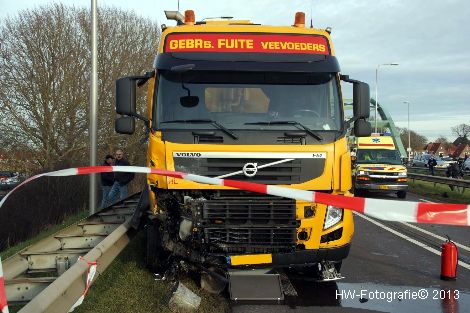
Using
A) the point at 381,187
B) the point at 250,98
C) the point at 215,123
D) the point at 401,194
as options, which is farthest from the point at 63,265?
the point at 401,194

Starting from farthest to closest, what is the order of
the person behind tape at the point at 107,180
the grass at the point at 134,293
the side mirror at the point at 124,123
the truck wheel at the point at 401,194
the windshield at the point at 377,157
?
the windshield at the point at 377,157
the truck wheel at the point at 401,194
the person behind tape at the point at 107,180
the side mirror at the point at 124,123
the grass at the point at 134,293

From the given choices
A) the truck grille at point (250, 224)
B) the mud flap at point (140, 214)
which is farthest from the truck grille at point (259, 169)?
the mud flap at point (140, 214)

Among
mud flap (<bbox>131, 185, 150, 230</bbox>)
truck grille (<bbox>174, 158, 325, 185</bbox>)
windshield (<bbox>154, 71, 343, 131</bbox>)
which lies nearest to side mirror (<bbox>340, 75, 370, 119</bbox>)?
windshield (<bbox>154, 71, 343, 131</bbox>)

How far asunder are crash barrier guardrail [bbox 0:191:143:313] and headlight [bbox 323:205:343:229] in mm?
2407

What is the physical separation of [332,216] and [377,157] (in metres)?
15.0

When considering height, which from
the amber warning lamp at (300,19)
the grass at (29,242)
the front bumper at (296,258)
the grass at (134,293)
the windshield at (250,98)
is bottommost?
the grass at (29,242)

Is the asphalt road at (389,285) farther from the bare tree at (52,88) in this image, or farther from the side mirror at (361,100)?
the bare tree at (52,88)

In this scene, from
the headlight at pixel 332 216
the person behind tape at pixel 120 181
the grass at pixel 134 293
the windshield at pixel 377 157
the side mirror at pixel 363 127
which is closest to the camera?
the grass at pixel 134 293

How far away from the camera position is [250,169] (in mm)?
5523

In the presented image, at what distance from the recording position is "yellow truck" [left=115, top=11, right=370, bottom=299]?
5453 millimetres

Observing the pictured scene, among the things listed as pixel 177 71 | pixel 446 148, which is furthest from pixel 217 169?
pixel 446 148

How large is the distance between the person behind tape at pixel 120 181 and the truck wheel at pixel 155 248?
6855 mm

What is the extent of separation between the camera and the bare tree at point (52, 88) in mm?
22484

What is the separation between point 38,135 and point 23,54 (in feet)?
12.8
